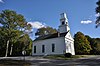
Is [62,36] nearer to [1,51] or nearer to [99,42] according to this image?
[99,42]

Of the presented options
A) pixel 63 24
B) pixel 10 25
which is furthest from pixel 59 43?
pixel 10 25

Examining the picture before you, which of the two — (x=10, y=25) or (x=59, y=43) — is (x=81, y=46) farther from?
(x=10, y=25)

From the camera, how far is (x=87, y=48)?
150 feet

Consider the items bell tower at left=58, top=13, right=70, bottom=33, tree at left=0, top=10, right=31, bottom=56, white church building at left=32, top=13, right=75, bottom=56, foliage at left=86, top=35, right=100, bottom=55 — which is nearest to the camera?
white church building at left=32, top=13, right=75, bottom=56

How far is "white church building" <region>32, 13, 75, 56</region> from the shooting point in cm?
3544

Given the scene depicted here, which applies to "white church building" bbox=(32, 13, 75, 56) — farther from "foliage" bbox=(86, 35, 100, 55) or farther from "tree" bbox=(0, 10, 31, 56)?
"foliage" bbox=(86, 35, 100, 55)

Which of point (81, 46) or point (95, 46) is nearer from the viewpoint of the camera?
point (81, 46)

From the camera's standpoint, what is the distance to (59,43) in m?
35.9

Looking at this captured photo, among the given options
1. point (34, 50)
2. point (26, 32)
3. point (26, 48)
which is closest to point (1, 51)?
point (26, 48)

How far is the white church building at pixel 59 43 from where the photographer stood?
3544 cm

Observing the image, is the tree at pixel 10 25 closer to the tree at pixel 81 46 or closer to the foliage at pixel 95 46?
the tree at pixel 81 46

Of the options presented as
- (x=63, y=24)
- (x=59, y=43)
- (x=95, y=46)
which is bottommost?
(x=95, y=46)

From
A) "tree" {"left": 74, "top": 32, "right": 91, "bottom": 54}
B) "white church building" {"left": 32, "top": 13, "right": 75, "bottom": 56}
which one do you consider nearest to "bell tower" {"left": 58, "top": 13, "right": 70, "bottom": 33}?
"white church building" {"left": 32, "top": 13, "right": 75, "bottom": 56}

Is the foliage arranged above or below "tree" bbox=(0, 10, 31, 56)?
below
